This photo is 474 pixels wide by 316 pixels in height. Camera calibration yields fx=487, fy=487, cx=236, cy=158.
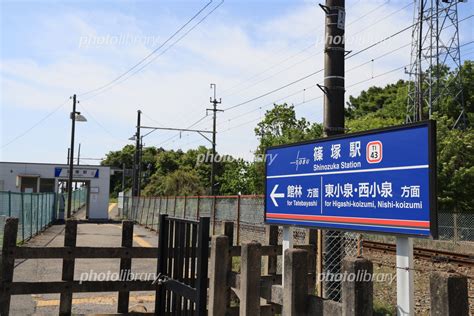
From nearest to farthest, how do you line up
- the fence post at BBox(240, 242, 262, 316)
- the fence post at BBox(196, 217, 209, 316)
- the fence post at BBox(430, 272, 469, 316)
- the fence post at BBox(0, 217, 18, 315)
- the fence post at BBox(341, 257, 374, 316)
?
the fence post at BBox(430, 272, 469, 316)
the fence post at BBox(341, 257, 374, 316)
the fence post at BBox(240, 242, 262, 316)
the fence post at BBox(196, 217, 209, 316)
the fence post at BBox(0, 217, 18, 315)

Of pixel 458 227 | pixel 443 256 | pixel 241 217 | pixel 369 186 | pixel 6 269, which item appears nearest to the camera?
pixel 369 186

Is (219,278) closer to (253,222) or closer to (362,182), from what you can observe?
(362,182)

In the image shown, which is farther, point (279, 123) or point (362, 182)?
point (279, 123)

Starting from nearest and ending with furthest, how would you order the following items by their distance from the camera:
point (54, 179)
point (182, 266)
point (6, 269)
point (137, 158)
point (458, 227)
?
1. point (182, 266)
2. point (6, 269)
3. point (458, 227)
4. point (54, 179)
5. point (137, 158)

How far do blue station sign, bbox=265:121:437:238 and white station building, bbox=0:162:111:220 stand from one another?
4040 cm

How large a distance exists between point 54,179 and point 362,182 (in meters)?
44.2

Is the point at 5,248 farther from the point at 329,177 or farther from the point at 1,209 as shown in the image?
the point at 1,209

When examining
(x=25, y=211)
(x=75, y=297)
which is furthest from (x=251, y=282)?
(x=25, y=211)

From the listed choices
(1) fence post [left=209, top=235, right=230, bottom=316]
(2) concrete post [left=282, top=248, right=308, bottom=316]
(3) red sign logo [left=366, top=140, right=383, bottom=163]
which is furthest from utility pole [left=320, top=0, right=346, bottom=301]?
(2) concrete post [left=282, top=248, right=308, bottom=316]

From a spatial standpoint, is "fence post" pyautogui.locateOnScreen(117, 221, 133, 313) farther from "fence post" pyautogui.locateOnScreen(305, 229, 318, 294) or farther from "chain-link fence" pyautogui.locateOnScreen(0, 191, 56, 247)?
"chain-link fence" pyautogui.locateOnScreen(0, 191, 56, 247)

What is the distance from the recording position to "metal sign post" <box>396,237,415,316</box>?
3.22 metres

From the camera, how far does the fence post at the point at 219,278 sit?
166 inches

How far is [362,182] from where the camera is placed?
377cm

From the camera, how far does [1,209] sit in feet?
58.5
